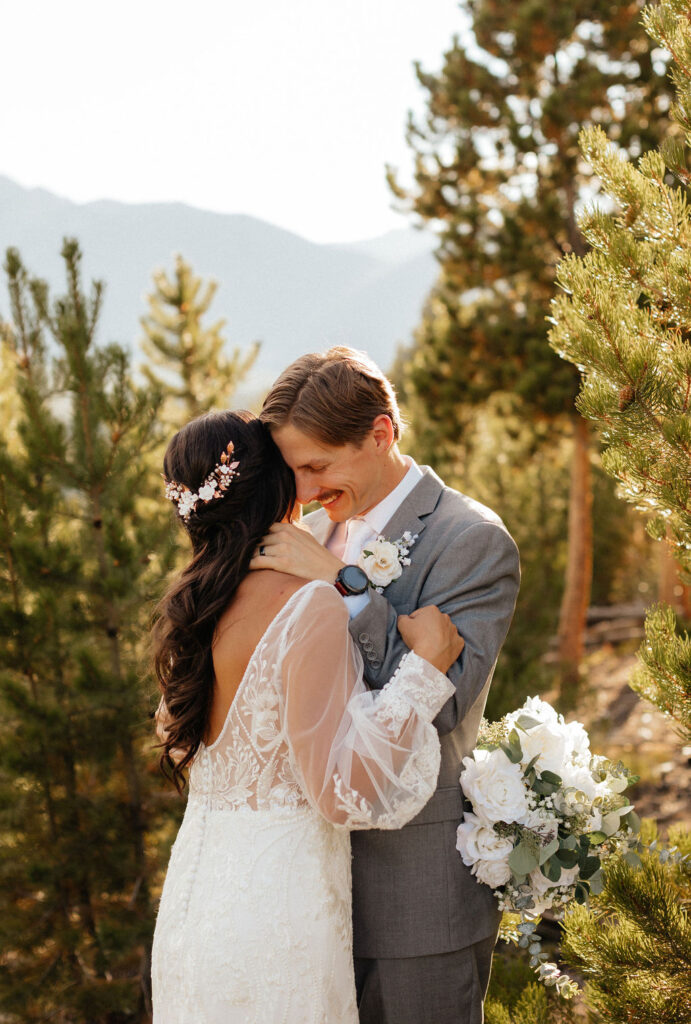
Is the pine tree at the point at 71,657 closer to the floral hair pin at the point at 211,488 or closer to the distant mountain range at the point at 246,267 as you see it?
the floral hair pin at the point at 211,488

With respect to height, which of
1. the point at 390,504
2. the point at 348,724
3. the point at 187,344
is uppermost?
the point at 390,504

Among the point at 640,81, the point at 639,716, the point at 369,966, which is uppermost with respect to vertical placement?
the point at 640,81

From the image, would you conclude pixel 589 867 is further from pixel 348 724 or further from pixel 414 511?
pixel 414 511

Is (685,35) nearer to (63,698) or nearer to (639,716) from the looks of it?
(63,698)

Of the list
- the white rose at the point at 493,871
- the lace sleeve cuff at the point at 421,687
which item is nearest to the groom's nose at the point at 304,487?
the lace sleeve cuff at the point at 421,687

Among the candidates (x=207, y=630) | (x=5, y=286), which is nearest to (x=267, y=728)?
(x=207, y=630)

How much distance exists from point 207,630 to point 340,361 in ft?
2.78

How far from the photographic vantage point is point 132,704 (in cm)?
404

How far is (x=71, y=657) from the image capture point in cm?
415

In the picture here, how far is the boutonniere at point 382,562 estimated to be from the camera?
2.20 m

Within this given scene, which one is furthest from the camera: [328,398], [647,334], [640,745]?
[640,745]

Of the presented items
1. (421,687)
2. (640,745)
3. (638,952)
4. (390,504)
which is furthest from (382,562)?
(640,745)

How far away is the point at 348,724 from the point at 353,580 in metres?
0.37

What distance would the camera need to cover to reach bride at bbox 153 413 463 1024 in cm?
185
